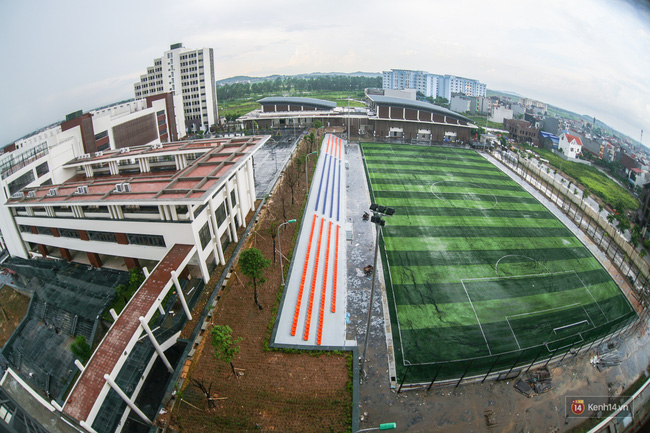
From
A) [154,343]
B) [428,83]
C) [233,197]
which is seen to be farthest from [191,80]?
[428,83]

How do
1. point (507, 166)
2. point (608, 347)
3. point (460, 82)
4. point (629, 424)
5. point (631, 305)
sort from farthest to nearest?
point (460, 82), point (507, 166), point (631, 305), point (608, 347), point (629, 424)

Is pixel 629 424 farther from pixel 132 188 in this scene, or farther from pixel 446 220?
pixel 132 188

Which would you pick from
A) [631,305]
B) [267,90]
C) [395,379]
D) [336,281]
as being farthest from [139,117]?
[267,90]

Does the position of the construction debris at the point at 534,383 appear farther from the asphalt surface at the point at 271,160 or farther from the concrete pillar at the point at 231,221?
the asphalt surface at the point at 271,160

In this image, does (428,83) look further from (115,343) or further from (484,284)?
(115,343)

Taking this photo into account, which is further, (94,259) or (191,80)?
(191,80)

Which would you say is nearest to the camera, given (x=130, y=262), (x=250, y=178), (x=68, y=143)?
(x=130, y=262)

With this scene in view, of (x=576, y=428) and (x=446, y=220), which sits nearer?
(x=576, y=428)
